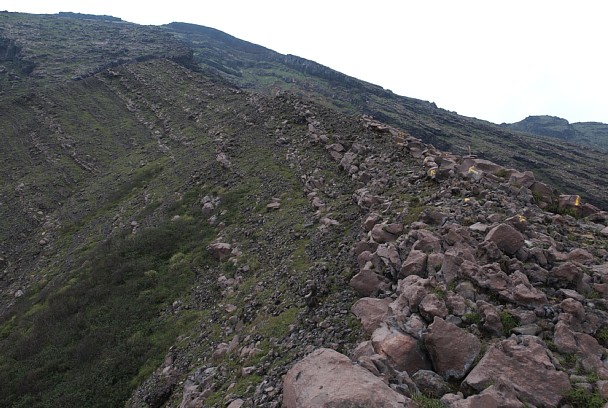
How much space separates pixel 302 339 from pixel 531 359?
6.29 meters

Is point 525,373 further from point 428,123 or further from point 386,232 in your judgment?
point 428,123

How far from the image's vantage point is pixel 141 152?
170 feet

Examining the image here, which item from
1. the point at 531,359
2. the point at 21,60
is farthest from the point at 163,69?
the point at 531,359

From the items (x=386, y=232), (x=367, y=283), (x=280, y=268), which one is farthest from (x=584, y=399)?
(x=280, y=268)

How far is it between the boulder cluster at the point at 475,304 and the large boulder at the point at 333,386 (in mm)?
26

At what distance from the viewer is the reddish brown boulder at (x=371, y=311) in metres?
11.0

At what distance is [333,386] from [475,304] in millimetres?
4677

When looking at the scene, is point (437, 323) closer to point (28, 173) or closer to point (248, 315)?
point (248, 315)

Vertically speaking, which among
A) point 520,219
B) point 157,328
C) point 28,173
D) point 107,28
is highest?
point 107,28

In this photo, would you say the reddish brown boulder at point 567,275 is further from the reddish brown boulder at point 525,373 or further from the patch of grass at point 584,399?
the patch of grass at point 584,399

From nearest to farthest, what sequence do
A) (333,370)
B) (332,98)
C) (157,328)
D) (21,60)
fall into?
(333,370)
(157,328)
(21,60)
(332,98)

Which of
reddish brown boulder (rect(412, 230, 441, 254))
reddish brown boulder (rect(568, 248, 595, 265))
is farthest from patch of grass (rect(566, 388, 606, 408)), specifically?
reddish brown boulder (rect(412, 230, 441, 254))

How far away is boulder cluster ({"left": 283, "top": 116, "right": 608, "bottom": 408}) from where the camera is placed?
8.16 meters

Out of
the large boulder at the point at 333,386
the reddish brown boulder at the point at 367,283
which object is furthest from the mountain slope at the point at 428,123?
the large boulder at the point at 333,386
